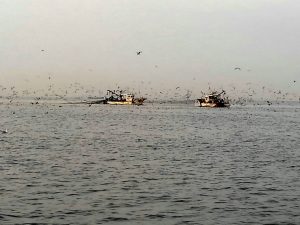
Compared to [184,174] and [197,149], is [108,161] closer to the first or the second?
[184,174]

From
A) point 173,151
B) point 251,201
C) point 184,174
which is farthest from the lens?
point 173,151

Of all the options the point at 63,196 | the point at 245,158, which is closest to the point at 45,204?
the point at 63,196

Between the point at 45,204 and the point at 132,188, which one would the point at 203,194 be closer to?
the point at 132,188

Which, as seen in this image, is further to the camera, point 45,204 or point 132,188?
point 132,188

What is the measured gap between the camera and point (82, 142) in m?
57.0

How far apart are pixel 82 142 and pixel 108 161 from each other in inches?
736

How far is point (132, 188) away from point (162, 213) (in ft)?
19.2

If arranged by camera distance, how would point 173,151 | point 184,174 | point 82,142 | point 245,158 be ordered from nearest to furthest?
point 184,174
point 245,158
point 173,151
point 82,142

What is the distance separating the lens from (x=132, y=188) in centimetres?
2750

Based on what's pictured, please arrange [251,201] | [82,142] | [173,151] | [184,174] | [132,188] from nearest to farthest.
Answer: [251,201] → [132,188] → [184,174] → [173,151] → [82,142]

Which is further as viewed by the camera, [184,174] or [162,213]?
[184,174]

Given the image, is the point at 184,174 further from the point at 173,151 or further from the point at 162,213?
the point at 173,151

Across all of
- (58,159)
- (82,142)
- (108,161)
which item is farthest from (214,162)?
(82,142)

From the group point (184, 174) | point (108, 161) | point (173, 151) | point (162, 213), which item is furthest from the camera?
point (173, 151)
